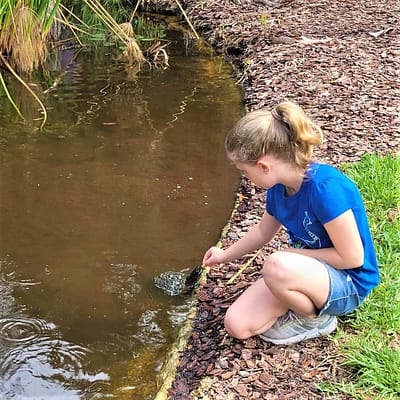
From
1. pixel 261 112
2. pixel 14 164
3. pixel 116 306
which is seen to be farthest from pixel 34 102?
pixel 261 112

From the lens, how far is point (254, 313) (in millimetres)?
2400

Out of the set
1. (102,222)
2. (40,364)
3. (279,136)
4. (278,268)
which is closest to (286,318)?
(278,268)

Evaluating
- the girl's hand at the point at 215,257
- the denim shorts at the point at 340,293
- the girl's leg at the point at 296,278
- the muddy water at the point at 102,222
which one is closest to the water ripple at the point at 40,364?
the muddy water at the point at 102,222

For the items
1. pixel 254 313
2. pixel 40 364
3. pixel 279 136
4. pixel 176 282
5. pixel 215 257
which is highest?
pixel 279 136

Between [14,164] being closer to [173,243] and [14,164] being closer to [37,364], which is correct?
[173,243]

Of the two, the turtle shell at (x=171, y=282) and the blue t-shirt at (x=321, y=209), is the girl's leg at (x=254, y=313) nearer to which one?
the blue t-shirt at (x=321, y=209)

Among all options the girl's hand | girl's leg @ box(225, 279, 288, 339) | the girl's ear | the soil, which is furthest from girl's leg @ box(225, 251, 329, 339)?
the girl's ear

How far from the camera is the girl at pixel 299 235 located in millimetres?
2086

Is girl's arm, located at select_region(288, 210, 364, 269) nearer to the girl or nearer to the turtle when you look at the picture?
the girl

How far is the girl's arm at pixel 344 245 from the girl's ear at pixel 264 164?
290 mm

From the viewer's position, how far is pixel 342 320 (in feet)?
8.07

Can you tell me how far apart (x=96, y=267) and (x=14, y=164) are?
1486mm

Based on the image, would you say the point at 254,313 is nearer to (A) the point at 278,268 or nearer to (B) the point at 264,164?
(A) the point at 278,268

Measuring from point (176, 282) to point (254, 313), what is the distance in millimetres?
752
